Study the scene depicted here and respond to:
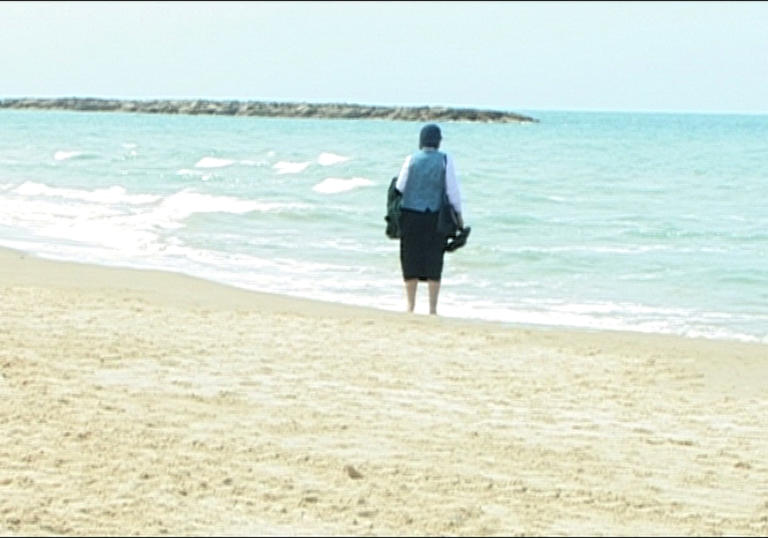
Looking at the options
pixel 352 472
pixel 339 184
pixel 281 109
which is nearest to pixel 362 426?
pixel 352 472

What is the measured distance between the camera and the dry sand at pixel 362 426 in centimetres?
585

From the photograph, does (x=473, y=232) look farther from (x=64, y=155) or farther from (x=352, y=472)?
(x=64, y=155)

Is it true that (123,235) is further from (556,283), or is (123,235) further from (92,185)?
(92,185)

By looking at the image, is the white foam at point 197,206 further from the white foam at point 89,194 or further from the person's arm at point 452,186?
the person's arm at point 452,186

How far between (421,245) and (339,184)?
22147 millimetres

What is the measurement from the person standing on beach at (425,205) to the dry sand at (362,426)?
0.81 meters

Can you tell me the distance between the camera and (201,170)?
140ft

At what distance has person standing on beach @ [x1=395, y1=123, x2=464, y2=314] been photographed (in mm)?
12234

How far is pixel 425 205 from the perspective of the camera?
12367 mm

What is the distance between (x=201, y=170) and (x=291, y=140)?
29.5 metres

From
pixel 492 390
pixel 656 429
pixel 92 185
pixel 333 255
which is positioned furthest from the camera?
pixel 92 185

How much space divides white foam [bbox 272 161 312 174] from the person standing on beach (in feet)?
93.8

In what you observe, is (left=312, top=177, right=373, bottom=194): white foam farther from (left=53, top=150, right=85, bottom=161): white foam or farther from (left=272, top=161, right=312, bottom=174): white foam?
(left=53, top=150, right=85, bottom=161): white foam

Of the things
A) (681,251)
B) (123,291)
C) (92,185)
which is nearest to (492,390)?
(123,291)
